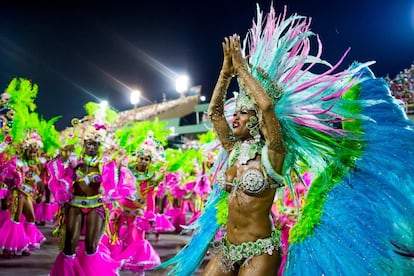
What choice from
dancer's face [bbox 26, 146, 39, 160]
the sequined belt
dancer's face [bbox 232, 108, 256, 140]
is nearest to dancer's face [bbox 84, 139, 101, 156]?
the sequined belt

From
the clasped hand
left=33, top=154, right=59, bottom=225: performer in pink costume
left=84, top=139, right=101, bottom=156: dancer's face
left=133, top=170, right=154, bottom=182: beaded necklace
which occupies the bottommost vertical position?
left=33, top=154, right=59, bottom=225: performer in pink costume

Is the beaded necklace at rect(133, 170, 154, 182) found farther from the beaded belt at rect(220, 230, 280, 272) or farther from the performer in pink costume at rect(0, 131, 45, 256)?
the beaded belt at rect(220, 230, 280, 272)

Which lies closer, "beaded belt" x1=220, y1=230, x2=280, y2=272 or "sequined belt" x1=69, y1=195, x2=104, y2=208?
"beaded belt" x1=220, y1=230, x2=280, y2=272

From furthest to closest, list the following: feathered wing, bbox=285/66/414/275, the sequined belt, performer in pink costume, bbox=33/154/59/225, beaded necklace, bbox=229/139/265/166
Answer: performer in pink costume, bbox=33/154/59/225, the sequined belt, beaded necklace, bbox=229/139/265/166, feathered wing, bbox=285/66/414/275

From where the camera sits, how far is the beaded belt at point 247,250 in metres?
3.13

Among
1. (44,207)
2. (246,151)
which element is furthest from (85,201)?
(44,207)

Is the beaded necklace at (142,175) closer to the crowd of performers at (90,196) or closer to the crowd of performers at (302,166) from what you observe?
the crowd of performers at (90,196)

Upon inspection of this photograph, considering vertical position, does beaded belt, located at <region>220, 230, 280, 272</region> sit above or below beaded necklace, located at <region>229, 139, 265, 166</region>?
below

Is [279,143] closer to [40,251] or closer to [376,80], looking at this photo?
[376,80]

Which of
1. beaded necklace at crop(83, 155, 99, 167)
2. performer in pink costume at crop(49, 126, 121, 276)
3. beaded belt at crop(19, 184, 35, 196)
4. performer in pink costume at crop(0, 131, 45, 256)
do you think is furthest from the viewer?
beaded belt at crop(19, 184, 35, 196)

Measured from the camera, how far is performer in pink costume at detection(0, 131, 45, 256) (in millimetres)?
8024

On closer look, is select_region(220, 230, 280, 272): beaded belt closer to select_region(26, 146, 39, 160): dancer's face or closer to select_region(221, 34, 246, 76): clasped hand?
select_region(221, 34, 246, 76): clasped hand

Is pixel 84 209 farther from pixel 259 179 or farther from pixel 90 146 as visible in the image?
pixel 259 179

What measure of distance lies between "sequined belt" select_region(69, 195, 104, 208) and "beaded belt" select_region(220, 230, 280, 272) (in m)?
3.01
